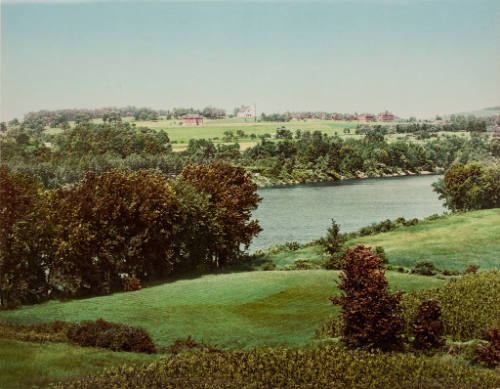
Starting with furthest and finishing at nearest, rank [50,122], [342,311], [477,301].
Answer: [50,122] < [477,301] < [342,311]

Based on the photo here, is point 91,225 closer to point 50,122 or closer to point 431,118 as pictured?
point 50,122

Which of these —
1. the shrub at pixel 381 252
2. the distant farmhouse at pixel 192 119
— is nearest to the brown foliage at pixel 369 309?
the shrub at pixel 381 252

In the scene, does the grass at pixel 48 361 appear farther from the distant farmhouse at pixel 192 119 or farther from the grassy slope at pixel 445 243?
the distant farmhouse at pixel 192 119

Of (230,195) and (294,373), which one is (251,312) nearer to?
(294,373)

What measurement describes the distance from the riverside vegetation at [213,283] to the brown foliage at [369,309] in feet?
0.07

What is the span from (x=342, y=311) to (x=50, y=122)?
6.16 metres

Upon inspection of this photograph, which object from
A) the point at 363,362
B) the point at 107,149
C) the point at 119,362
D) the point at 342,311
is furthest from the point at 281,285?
the point at 107,149

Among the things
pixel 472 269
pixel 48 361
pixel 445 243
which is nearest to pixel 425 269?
pixel 445 243

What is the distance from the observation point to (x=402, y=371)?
803 centimetres

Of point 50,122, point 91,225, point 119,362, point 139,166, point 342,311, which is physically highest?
point 50,122

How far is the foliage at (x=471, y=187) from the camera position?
39.0 ft

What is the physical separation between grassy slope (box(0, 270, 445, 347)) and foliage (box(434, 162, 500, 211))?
275 cm

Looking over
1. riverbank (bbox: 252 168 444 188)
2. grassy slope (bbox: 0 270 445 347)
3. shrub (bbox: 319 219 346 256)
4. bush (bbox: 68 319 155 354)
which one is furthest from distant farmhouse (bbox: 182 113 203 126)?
bush (bbox: 68 319 155 354)

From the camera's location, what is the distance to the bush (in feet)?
28.0
